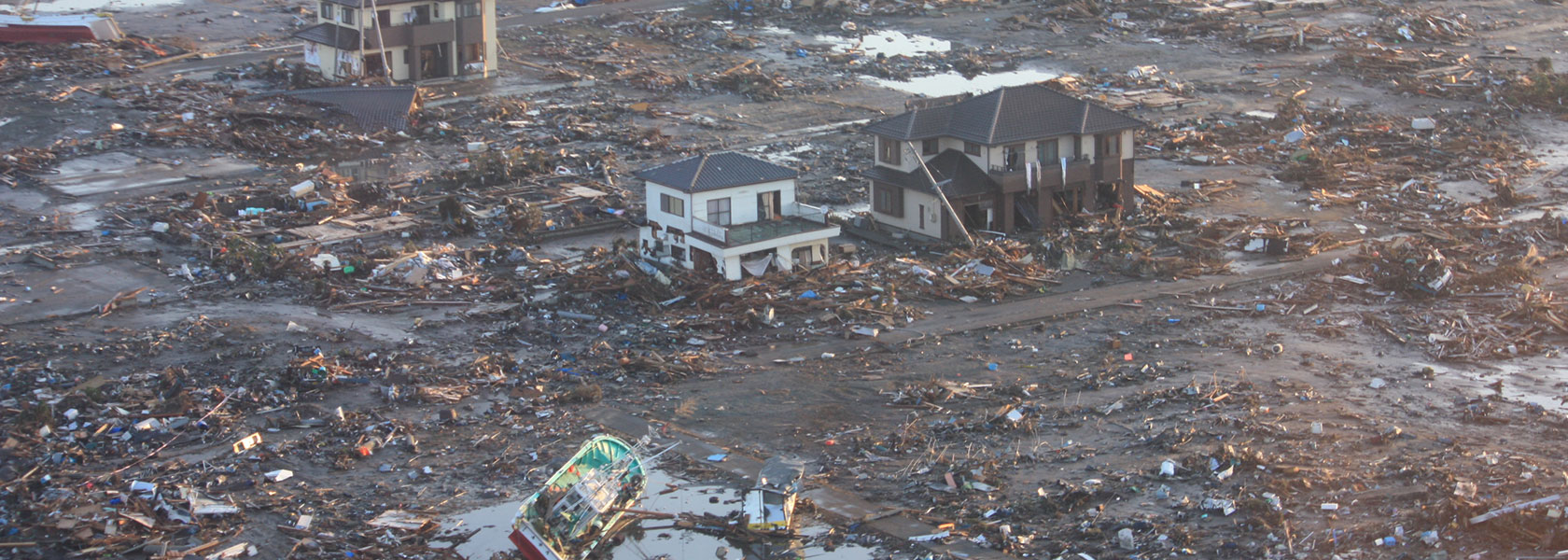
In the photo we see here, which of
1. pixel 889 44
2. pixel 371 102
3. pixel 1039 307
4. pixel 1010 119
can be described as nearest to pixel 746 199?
pixel 1039 307

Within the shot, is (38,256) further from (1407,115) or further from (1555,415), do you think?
(1407,115)

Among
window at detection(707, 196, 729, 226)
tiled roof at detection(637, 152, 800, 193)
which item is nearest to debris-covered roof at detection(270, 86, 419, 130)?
tiled roof at detection(637, 152, 800, 193)

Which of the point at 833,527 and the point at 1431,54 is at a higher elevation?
the point at 1431,54

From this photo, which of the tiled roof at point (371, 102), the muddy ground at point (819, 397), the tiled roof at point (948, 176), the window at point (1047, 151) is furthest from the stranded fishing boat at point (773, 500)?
the tiled roof at point (371, 102)

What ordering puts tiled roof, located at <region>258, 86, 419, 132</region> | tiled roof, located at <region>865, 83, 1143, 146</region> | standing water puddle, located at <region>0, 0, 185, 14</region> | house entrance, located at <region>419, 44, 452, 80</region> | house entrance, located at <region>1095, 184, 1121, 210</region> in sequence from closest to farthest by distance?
tiled roof, located at <region>865, 83, 1143, 146</region> → house entrance, located at <region>1095, 184, 1121, 210</region> → tiled roof, located at <region>258, 86, 419, 132</region> → house entrance, located at <region>419, 44, 452, 80</region> → standing water puddle, located at <region>0, 0, 185, 14</region>

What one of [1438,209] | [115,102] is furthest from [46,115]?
[1438,209]

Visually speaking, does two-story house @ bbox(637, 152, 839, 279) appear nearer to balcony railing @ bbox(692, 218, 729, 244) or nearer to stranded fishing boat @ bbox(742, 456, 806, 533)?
balcony railing @ bbox(692, 218, 729, 244)

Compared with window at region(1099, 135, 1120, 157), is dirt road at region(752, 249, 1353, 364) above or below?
below
